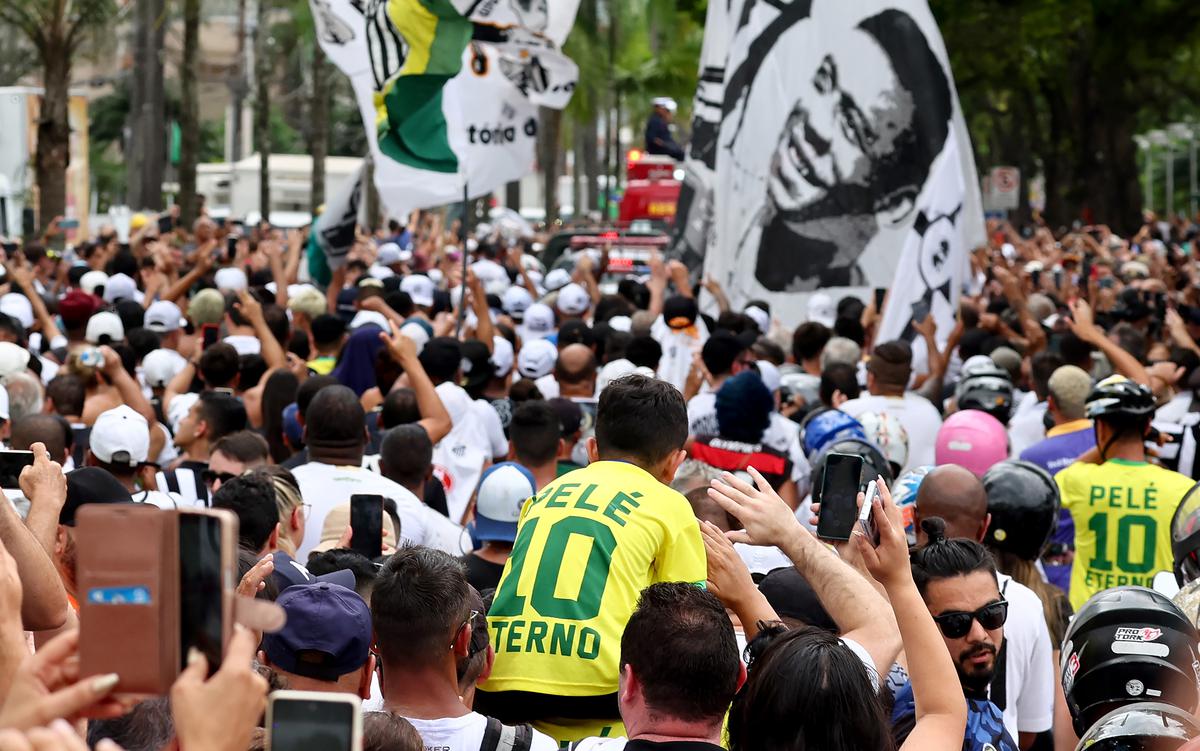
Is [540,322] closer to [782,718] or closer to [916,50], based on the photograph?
[916,50]

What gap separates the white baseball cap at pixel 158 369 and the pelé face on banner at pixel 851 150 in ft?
20.0

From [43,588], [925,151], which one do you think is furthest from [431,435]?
[925,151]

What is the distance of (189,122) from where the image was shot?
30.3 meters

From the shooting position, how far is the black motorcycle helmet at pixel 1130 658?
137 inches

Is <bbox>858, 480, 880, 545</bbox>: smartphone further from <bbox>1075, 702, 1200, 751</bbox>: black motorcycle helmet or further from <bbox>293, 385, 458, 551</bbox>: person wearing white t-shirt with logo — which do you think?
<bbox>293, 385, 458, 551</bbox>: person wearing white t-shirt with logo

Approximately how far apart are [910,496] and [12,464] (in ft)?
9.71

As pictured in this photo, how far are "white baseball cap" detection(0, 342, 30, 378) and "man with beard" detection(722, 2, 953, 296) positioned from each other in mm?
7365

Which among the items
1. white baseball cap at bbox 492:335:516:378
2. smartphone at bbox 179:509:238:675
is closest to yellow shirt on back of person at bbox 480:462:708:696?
smartphone at bbox 179:509:238:675

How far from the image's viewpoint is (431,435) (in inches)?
313

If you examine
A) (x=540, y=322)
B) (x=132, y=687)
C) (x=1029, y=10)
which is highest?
(x=1029, y=10)

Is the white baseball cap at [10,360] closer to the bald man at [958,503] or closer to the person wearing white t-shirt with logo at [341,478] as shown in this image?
the person wearing white t-shirt with logo at [341,478]

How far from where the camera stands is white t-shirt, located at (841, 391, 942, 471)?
336 inches

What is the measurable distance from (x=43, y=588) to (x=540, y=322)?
Answer: 32.0 ft

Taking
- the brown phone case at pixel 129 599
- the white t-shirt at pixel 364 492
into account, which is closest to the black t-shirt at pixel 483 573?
the white t-shirt at pixel 364 492
